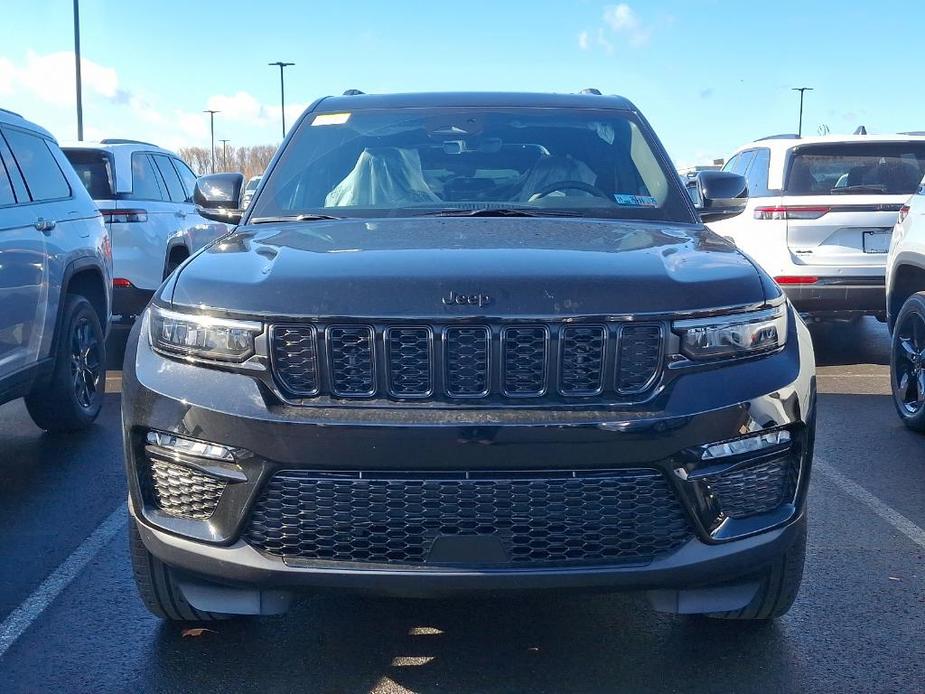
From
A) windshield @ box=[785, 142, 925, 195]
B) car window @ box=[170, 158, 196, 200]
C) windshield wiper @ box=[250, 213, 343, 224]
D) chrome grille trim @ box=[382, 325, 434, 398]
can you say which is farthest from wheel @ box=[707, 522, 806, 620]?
car window @ box=[170, 158, 196, 200]

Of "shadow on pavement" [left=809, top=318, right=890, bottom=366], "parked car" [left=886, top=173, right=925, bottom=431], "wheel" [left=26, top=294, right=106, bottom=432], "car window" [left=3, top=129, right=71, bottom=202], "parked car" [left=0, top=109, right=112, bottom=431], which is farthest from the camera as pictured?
"shadow on pavement" [left=809, top=318, right=890, bottom=366]

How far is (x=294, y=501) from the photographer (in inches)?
112

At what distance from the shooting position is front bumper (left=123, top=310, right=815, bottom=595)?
9.14 feet

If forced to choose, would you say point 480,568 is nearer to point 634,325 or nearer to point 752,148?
point 634,325

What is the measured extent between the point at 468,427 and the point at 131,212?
7661 mm

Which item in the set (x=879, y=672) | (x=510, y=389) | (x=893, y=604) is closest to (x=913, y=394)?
(x=893, y=604)

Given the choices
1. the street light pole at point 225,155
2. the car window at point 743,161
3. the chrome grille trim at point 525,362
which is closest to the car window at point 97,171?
the car window at point 743,161

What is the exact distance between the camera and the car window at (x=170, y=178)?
427 inches

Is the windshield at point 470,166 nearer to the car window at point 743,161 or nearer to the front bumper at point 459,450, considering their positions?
the front bumper at point 459,450

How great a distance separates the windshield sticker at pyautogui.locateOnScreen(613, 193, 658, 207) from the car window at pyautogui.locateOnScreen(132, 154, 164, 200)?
6630 millimetres

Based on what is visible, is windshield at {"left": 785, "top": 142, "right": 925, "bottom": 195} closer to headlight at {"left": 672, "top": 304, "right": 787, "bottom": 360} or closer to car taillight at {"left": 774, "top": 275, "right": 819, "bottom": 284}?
car taillight at {"left": 774, "top": 275, "right": 819, "bottom": 284}

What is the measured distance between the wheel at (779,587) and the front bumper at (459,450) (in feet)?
0.76

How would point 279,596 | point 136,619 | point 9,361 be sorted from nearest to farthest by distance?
point 279,596
point 136,619
point 9,361

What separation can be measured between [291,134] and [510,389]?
2.30 m
